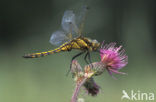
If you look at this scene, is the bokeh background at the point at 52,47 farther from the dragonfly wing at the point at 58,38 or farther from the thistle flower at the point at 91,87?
the thistle flower at the point at 91,87

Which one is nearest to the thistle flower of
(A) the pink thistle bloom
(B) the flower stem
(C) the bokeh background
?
(B) the flower stem

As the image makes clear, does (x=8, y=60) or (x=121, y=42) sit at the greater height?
(x=121, y=42)

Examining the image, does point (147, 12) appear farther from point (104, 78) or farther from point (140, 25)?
point (104, 78)

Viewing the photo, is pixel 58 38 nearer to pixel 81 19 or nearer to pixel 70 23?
pixel 70 23

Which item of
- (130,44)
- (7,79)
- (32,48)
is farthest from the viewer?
(32,48)

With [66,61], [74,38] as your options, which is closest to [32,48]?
[66,61]

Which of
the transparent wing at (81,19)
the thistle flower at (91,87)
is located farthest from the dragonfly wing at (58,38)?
the thistle flower at (91,87)

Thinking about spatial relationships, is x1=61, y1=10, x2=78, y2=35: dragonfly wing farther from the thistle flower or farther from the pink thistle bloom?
the thistle flower

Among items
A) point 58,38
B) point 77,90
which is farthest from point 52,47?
point 77,90
